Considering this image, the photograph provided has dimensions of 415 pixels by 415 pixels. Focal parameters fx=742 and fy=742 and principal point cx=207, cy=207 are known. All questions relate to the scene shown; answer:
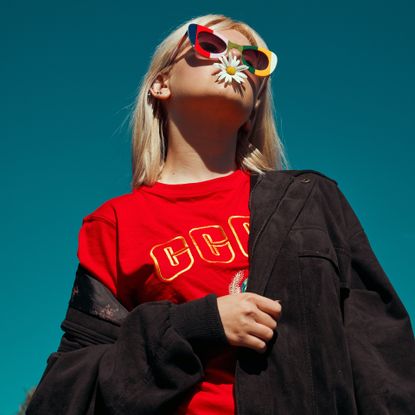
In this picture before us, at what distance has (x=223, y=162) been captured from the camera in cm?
357

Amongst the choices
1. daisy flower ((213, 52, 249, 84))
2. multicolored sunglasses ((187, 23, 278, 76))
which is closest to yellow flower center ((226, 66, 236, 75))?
daisy flower ((213, 52, 249, 84))

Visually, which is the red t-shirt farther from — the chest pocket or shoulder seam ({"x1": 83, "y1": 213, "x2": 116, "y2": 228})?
the chest pocket

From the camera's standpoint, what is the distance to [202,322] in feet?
8.32

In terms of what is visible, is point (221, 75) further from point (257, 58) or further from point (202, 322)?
point (202, 322)

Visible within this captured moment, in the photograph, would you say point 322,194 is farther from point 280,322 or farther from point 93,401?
point 93,401

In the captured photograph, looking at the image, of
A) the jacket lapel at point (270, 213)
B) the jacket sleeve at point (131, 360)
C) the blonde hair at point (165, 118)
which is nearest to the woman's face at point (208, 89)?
the blonde hair at point (165, 118)

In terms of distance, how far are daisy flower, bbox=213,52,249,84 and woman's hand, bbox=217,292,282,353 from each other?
1171mm

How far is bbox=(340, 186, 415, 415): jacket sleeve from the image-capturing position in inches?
99.4

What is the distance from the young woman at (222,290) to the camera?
252 cm

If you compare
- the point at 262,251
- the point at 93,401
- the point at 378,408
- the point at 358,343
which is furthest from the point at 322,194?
the point at 93,401

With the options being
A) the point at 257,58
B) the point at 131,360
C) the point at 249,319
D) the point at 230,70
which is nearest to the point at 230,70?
the point at 230,70

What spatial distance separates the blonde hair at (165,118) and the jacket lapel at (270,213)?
46cm

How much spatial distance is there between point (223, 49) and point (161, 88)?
18.8 inches

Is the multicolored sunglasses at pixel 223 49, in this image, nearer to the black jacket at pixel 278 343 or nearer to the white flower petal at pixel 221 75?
the white flower petal at pixel 221 75
